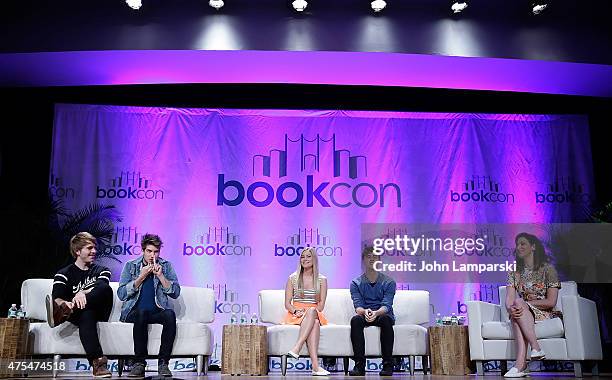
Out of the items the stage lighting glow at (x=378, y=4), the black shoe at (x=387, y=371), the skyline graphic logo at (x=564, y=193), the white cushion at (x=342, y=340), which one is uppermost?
the stage lighting glow at (x=378, y=4)

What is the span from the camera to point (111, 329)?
16.7 feet

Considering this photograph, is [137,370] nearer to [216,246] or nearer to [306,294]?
[306,294]

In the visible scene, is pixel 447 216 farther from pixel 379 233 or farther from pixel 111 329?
pixel 111 329

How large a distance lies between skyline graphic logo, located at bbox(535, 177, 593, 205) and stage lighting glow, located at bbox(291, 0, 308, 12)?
3454 mm

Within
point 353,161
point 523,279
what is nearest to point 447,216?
point 353,161

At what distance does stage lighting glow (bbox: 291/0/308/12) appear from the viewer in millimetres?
5892

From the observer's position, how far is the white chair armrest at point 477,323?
5.31m

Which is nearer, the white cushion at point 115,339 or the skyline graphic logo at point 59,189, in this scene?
the white cushion at point 115,339

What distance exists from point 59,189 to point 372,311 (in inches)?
147

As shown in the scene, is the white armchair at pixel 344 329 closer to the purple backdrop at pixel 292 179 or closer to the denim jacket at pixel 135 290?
the denim jacket at pixel 135 290

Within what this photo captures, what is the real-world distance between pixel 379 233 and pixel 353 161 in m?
0.86

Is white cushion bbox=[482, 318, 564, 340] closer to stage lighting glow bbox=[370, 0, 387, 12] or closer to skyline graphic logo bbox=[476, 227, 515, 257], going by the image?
skyline graphic logo bbox=[476, 227, 515, 257]

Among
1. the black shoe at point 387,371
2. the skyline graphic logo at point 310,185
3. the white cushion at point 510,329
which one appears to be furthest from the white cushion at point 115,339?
the white cushion at point 510,329

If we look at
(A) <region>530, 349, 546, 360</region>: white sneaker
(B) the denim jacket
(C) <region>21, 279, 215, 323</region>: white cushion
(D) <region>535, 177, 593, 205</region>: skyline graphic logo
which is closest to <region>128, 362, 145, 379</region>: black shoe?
(B) the denim jacket
